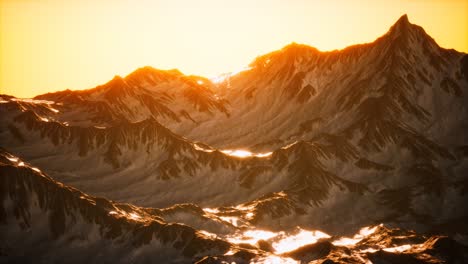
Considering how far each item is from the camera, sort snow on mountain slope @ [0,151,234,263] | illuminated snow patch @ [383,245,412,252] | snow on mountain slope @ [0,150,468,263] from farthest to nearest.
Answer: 1. snow on mountain slope @ [0,151,234,263]
2. illuminated snow patch @ [383,245,412,252]
3. snow on mountain slope @ [0,150,468,263]

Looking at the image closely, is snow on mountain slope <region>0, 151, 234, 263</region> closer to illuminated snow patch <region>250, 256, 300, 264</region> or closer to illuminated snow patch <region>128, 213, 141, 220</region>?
illuminated snow patch <region>128, 213, 141, 220</region>

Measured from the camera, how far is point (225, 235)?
19500 cm

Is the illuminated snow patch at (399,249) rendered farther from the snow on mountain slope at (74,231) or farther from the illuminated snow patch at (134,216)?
the illuminated snow patch at (134,216)

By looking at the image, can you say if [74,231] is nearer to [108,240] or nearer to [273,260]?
[108,240]

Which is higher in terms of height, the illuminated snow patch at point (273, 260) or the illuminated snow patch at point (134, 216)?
the illuminated snow patch at point (134, 216)

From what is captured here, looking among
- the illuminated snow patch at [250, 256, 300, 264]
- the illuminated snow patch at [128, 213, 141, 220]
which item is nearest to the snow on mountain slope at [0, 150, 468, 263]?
the illuminated snow patch at [250, 256, 300, 264]

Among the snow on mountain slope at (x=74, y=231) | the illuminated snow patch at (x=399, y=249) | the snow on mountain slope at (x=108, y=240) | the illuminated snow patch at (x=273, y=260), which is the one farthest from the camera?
the snow on mountain slope at (x=74, y=231)

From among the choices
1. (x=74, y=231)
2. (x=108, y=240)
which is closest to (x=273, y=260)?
(x=108, y=240)

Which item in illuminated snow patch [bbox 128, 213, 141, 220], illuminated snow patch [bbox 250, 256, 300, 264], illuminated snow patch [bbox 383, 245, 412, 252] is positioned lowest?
illuminated snow patch [bbox 250, 256, 300, 264]

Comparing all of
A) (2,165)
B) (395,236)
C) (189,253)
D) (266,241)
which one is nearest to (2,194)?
(2,165)

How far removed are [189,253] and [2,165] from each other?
59.0 m

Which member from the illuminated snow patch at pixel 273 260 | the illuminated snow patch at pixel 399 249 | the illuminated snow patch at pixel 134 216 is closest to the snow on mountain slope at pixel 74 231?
the illuminated snow patch at pixel 134 216

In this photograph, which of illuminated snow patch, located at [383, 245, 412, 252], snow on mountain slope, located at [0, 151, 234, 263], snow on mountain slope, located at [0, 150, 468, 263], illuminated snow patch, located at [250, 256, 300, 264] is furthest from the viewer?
snow on mountain slope, located at [0, 151, 234, 263]

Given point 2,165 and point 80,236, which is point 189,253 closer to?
point 80,236
